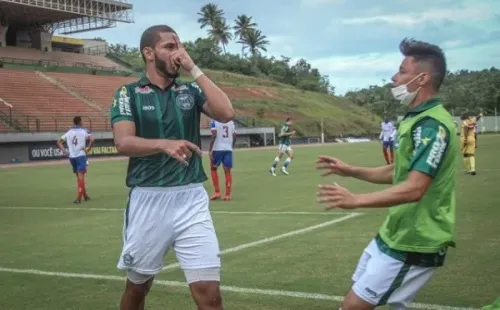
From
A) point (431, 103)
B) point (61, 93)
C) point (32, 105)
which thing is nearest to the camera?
point (431, 103)

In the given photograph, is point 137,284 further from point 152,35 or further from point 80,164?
point 80,164

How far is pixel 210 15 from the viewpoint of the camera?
11619cm

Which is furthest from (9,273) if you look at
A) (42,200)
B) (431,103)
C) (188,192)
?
(42,200)

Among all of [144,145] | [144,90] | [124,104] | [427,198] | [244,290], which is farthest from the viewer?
[244,290]

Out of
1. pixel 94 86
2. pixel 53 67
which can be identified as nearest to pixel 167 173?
pixel 94 86

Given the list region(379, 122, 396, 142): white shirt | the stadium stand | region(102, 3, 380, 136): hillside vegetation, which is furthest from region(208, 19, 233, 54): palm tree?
region(379, 122, 396, 142): white shirt

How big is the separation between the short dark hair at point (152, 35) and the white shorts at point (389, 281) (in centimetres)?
216

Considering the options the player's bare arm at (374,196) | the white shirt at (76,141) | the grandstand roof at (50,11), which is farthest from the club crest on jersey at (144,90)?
the grandstand roof at (50,11)

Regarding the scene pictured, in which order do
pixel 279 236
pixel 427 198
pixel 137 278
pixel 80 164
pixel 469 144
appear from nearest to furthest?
pixel 427 198 < pixel 137 278 < pixel 279 236 < pixel 80 164 < pixel 469 144

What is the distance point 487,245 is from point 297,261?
2575mm

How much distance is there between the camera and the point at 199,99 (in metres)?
4.66

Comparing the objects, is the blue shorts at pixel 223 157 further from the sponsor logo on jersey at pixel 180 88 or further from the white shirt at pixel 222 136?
the sponsor logo on jersey at pixel 180 88

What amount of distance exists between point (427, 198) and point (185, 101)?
192 centimetres

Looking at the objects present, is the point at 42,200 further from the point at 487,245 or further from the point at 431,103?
the point at 431,103
